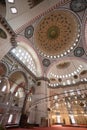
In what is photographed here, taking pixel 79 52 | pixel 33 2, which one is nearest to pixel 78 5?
pixel 79 52

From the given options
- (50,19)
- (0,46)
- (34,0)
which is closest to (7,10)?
(34,0)

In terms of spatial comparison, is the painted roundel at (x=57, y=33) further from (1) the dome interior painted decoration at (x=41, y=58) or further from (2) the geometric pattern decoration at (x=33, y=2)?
(2) the geometric pattern decoration at (x=33, y=2)

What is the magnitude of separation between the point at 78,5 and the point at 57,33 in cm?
367

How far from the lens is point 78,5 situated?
35.3 ft

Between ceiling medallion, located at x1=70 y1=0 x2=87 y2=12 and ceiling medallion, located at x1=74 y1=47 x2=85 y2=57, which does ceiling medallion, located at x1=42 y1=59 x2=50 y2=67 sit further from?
ceiling medallion, located at x1=70 y1=0 x2=87 y2=12

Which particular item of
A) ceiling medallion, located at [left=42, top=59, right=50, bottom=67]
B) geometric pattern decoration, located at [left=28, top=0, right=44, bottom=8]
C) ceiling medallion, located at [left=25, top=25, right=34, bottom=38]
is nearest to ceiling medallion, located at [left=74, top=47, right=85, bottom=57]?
ceiling medallion, located at [left=42, top=59, right=50, bottom=67]

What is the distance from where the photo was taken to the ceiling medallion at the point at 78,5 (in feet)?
34.6

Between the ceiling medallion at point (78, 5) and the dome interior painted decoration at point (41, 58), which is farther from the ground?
the ceiling medallion at point (78, 5)

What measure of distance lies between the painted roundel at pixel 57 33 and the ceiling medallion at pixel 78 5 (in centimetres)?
54

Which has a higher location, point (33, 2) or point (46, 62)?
point (33, 2)

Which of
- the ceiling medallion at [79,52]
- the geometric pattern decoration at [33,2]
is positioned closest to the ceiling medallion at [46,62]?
the ceiling medallion at [79,52]

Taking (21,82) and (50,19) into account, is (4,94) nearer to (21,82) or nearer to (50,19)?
(21,82)

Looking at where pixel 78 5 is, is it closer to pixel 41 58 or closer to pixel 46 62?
pixel 41 58

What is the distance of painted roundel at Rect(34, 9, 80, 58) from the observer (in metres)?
11.8
